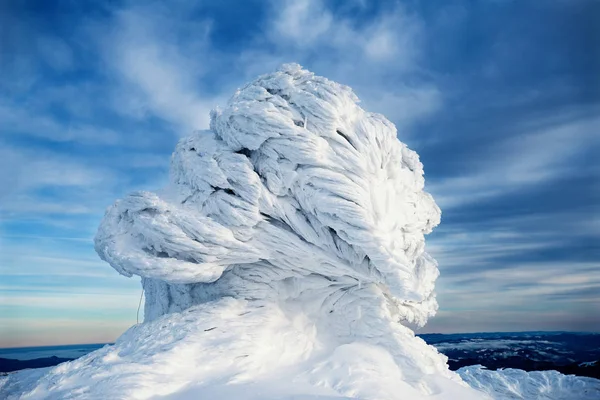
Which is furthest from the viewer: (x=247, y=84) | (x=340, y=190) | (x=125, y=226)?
(x=247, y=84)

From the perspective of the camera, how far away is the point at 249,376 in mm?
7750

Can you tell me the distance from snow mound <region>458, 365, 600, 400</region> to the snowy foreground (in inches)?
236

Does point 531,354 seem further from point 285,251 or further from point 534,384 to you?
point 285,251

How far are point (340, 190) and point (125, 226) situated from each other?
442 centimetres

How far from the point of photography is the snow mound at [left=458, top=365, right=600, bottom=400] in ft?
47.0

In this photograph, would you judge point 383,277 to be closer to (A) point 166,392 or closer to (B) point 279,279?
(B) point 279,279

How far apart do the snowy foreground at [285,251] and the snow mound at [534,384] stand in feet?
19.7

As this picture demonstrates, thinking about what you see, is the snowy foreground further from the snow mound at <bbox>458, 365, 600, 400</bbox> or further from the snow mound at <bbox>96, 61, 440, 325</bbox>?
the snow mound at <bbox>458, 365, 600, 400</bbox>

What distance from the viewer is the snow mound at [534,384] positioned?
1434 cm

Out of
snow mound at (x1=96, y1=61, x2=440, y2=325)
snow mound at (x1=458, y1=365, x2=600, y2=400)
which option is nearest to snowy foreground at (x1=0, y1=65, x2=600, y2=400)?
snow mound at (x1=96, y1=61, x2=440, y2=325)

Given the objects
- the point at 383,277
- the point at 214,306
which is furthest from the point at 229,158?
the point at 383,277

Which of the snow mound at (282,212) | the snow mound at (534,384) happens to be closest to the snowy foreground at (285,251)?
the snow mound at (282,212)

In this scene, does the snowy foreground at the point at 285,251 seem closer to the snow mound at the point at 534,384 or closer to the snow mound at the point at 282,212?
the snow mound at the point at 282,212

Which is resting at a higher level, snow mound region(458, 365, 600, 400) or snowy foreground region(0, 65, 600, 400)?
snowy foreground region(0, 65, 600, 400)
